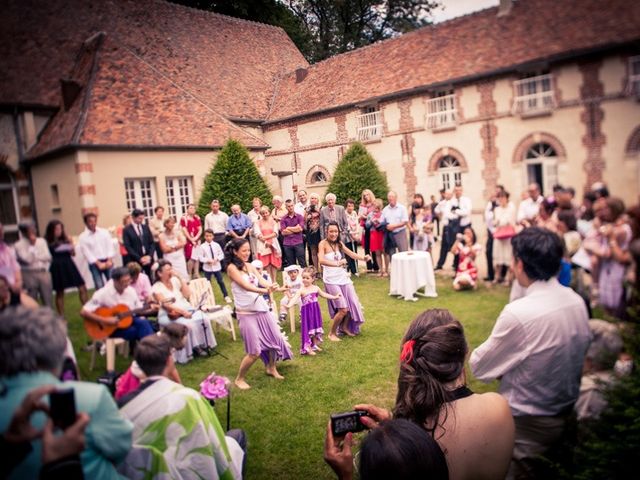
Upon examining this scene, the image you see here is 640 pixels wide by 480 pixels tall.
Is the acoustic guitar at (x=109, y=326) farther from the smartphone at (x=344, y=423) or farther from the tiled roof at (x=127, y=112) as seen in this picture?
the smartphone at (x=344, y=423)

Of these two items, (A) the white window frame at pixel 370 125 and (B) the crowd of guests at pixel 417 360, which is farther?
(A) the white window frame at pixel 370 125

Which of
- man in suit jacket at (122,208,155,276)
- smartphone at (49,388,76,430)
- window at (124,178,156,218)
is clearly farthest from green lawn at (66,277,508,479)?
smartphone at (49,388,76,430)

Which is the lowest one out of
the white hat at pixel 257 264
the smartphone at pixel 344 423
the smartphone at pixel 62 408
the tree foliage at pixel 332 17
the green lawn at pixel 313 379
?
the green lawn at pixel 313 379

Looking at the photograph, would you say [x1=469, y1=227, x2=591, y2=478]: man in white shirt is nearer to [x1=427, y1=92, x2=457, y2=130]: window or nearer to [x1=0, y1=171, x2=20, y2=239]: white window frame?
[x1=427, y1=92, x2=457, y2=130]: window

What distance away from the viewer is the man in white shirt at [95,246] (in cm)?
251

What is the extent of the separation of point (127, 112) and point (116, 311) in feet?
6.28

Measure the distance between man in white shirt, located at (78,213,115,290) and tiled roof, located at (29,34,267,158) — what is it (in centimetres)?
48

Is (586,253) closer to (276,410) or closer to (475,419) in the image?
(475,419)

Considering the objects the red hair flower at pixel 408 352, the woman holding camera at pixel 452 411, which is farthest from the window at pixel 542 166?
the red hair flower at pixel 408 352

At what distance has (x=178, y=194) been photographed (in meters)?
3.10

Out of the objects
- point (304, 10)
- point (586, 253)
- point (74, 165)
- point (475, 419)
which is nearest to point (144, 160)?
point (74, 165)

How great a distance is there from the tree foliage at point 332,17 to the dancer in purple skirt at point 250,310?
7.37ft

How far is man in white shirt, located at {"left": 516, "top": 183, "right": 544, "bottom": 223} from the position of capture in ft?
7.79

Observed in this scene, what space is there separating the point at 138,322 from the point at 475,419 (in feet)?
12.5
